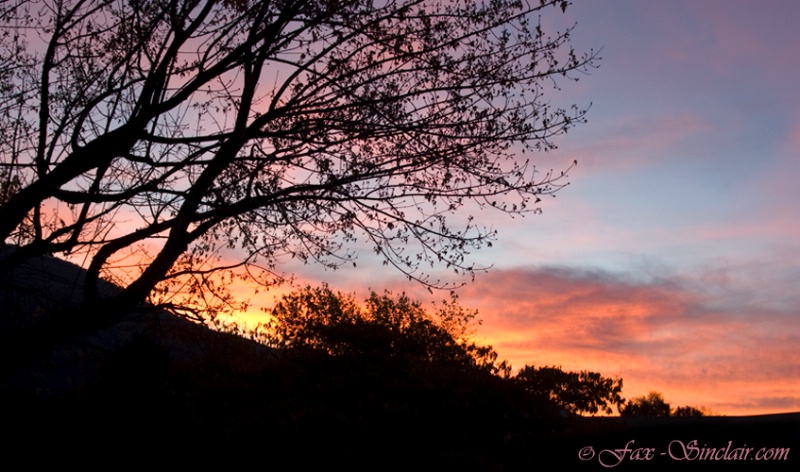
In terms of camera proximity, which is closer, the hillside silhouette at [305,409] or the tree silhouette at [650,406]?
the hillside silhouette at [305,409]

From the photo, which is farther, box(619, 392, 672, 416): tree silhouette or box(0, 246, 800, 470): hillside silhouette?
box(619, 392, 672, 416): tree silhouette

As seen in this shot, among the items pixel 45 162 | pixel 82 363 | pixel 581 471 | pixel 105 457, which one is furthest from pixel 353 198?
pixel 82 363

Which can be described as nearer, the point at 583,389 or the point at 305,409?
the point at 305,409

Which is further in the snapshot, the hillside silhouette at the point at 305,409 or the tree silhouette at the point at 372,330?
the tree silhouette at the point at 372,330

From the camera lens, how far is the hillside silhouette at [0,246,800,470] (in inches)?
454

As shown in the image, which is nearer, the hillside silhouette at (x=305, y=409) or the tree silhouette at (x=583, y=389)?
the hillside silhouette at (x=305, y=409)

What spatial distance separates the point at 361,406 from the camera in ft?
56.3

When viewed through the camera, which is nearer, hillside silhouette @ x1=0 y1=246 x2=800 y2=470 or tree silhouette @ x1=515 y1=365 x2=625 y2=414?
hillside silhouette @ x1=0 y1=246 x2=800 y2=470

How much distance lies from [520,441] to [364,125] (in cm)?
898

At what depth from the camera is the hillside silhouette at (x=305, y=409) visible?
11523 millimetres

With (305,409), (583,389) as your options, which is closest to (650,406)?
(583,389)

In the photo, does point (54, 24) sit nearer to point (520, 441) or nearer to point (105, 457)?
point (105, 457)

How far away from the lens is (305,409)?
1655 cm

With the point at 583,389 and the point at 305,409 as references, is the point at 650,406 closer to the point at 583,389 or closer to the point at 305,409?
the point at 583,389
